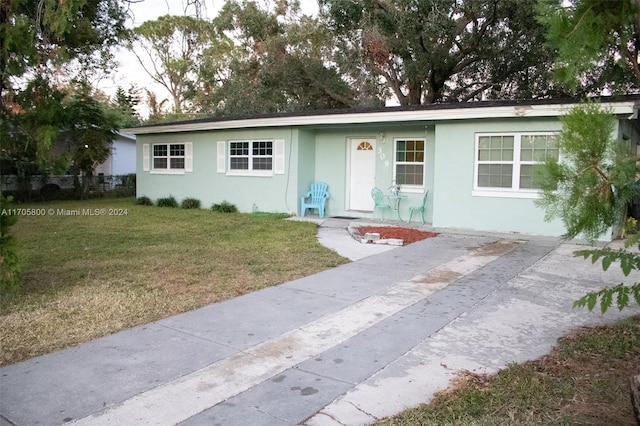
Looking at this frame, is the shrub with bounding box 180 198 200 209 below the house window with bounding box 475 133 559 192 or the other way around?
below

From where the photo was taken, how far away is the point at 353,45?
17625 millimetres

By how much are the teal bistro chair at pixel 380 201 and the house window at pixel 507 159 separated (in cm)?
256

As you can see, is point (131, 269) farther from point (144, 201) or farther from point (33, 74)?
point (144, 201)

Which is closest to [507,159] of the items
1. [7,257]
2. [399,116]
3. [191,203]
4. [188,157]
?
[399,116]

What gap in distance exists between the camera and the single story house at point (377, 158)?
34.2 feet

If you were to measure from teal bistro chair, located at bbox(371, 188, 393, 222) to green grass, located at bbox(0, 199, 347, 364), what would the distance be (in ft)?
5.90

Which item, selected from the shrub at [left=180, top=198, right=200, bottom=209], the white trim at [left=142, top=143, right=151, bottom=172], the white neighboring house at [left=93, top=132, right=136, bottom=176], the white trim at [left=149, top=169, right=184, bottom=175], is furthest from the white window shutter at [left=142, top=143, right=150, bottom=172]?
the white neighboring house at [left=93, top=132, right=136, bottom=176]

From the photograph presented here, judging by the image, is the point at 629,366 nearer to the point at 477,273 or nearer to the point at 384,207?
the point at 477,273

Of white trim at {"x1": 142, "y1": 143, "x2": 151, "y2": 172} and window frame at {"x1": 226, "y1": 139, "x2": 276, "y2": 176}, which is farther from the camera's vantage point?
white trim at {"x1": 142, "y1": 143, "x2": 151, "y2": 172}

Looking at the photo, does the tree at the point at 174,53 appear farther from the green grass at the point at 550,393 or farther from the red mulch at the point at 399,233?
the green grass at the point at 550,393

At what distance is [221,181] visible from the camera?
15586 millimetres

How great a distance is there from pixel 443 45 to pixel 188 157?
983 centimetres

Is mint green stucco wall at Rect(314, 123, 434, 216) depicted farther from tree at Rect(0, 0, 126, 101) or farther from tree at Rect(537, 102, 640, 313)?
tree at Rect(537, 102, 640, 313)

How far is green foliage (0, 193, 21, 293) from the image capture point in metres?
5.12
